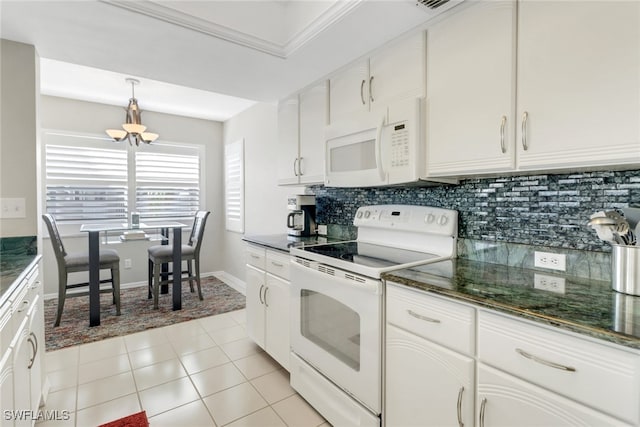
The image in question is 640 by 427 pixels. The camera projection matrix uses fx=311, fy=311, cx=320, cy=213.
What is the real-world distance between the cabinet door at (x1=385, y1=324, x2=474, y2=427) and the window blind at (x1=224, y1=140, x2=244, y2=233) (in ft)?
10.7

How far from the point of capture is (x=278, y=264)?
2.21m

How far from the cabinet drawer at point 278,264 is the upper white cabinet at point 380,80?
102cm

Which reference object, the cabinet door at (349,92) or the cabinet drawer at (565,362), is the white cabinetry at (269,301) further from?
the cabinet drawer at (565,362)

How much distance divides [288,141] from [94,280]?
94.5 inches

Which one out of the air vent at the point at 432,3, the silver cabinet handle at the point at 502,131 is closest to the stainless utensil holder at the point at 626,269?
the silver cabinet handle at the point at 502,131

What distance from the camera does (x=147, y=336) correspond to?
287 cm

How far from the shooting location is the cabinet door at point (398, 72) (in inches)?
64.2

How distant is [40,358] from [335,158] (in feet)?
7.19

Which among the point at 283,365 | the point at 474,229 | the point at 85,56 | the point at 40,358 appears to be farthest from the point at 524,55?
the point at 40,358

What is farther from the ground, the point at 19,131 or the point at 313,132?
the point at 313,132

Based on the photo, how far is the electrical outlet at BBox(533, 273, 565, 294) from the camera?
116 centimetres

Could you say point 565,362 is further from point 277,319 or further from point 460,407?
point 277,319

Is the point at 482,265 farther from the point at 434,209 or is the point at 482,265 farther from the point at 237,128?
the point at 237,128

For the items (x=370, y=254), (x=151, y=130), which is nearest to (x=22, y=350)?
(x=370, y=254)
